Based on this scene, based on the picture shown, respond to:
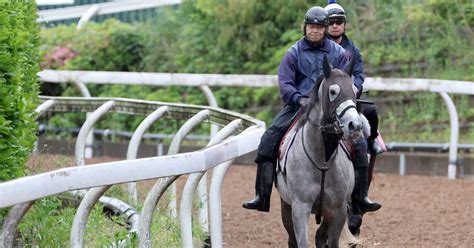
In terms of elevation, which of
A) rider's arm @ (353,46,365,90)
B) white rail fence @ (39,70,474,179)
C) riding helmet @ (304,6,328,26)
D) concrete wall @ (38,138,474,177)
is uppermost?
riding helmet @ (304,6,328,26)

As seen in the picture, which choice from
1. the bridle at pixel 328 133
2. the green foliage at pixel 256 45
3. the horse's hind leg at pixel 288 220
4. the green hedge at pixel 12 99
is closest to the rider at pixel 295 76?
the horse's hind leg at pixel 288 220

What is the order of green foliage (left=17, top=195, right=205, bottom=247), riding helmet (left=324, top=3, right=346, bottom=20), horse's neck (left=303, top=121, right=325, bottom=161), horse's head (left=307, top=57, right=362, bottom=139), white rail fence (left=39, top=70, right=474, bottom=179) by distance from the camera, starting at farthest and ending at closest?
1. white rail fence (left=39, top=70, right=474, bottom=179)
2. riding helmet (left=324, top=3, right=346, bottom=20)
3. horse's neck (left=303, top=121, right=325, bottom=161)
4. green foliage (left=17, top=195, right=205, bottom=247)
5. horse's head (left=307, top=57, right=362, bottom=139)

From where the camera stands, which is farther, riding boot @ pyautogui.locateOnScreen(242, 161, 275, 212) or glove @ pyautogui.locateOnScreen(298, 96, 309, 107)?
riding boot @ pyautogui.locateOnScreen(242, 161, 275, 212)

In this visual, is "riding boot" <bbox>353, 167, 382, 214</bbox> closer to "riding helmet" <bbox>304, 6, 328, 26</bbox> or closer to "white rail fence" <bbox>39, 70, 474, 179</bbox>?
"riding helmet" <bbox>304, 6, 328, 26</bbox>

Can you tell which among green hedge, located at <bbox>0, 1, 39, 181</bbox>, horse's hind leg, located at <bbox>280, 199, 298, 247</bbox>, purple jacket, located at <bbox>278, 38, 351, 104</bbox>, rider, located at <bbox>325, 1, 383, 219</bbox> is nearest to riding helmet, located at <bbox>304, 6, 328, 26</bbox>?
purple jacket, located at <bbox>278, 38, 351, 104</bbox>

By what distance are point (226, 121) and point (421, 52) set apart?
24.5ft

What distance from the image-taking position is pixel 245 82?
47.5ft

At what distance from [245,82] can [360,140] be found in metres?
6.29

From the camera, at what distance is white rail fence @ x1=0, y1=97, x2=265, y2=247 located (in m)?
5.73

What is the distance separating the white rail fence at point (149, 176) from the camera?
5.73 metres

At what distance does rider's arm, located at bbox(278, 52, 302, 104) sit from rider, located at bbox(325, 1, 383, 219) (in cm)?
46

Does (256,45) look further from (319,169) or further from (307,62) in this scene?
(319,169)

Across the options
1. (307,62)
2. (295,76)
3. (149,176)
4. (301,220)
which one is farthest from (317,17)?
(149,176)

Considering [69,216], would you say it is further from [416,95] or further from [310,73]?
[416,95]
